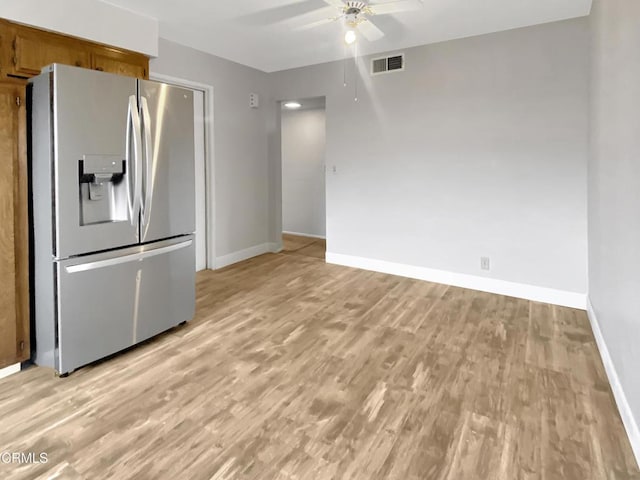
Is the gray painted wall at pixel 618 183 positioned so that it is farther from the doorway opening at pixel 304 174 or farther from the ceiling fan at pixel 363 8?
the doorway opening at pixel 304 174

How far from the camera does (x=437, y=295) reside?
392 centimetres

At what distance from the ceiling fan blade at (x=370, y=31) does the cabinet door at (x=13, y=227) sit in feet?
9.05

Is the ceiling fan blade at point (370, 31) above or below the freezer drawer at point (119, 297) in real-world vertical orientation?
above

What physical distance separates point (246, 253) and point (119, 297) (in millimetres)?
2828

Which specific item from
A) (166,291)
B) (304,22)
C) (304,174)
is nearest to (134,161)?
(166,291)

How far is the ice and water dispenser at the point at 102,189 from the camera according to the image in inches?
91.9

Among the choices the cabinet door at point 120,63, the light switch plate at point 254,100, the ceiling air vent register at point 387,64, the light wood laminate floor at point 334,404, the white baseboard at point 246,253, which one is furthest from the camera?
the light switch plate at point 254,100

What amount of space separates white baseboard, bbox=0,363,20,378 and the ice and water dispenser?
0.98 m

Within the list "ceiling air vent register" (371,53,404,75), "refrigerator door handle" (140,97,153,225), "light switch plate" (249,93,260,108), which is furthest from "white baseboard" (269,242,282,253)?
"refrigerator door handle" (140,97,153,225)

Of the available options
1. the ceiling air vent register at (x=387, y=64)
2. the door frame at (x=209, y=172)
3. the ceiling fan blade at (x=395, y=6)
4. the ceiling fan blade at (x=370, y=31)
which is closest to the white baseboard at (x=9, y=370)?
the door frame at (x=209, y=172)

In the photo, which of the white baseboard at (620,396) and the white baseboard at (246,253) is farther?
the white baseboard at (246,253)

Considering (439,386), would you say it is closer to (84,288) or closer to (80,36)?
(84,288)

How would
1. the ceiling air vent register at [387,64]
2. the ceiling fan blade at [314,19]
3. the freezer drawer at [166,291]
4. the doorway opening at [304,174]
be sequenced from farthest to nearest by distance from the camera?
the doorway opening at [304,174], the ceiling air vent register at [387,64], the ceiling fan blade at [314,19], the freezer drawer at [166,291]

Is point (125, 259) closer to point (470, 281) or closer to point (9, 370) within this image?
point (9, 370)
